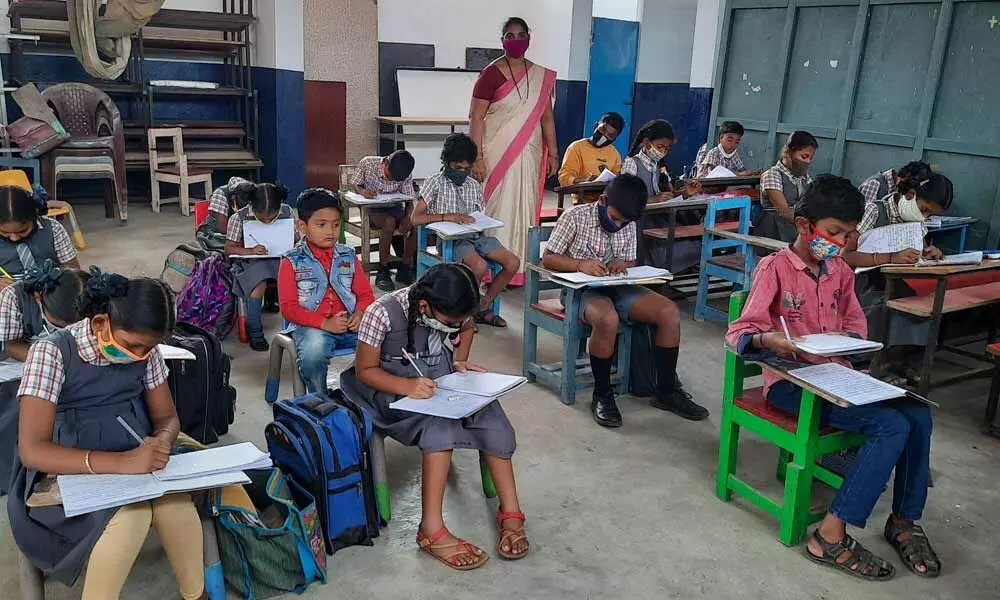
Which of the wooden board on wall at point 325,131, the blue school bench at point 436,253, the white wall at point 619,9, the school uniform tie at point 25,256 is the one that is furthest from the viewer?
the white wall at point 619,9

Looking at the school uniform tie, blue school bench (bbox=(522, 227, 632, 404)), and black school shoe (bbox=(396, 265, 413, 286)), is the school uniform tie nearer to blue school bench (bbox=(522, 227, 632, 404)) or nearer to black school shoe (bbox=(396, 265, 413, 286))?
blue school bench (bbox=(522, 227, 632, 404))

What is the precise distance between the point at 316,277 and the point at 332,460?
111 centimetres

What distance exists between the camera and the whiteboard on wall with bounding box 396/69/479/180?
31.8 feet

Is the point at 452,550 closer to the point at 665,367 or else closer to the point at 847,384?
the point at 847,384

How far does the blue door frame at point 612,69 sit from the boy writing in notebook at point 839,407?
320 inches

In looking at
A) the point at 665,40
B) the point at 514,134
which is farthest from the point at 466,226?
the point at 665,40

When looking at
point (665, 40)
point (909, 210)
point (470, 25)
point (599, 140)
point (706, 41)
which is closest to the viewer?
point (909, 210)

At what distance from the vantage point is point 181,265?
475 centimetres

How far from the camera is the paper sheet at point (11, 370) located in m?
2.50

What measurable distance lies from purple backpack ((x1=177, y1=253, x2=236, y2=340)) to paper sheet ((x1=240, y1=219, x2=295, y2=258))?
8.7 inches

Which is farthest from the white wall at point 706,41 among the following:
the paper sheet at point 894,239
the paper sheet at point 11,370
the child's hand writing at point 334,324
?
A: the paper sheet at point 11,370

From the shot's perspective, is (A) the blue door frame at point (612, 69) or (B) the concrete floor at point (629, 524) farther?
(A) the blue door frame at point (612, 69)

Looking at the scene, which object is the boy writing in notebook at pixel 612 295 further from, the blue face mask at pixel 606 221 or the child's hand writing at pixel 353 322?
the child's hand writing at pixel 353 322

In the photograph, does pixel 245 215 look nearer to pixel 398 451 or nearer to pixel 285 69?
pixel 398 451
